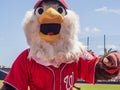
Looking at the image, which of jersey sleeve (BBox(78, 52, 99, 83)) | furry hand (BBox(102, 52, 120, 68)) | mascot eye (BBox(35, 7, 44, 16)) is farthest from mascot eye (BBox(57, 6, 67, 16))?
furry hand (BBox(102, 52, 120, 68))

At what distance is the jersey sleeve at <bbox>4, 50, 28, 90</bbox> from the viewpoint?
396 cm

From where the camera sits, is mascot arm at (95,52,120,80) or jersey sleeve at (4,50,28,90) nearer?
mascot arm at (95,52,120,80)

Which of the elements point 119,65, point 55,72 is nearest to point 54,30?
point 55,72

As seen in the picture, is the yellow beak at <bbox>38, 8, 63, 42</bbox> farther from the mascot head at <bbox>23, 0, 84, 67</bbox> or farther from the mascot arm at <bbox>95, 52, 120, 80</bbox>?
the mascot arm at <bbox>95, 52, 120, 80</bbox>

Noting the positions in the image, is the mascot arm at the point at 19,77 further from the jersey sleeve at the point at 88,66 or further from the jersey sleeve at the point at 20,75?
the jersey sleeve at the point at 88,66

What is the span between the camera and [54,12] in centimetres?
379

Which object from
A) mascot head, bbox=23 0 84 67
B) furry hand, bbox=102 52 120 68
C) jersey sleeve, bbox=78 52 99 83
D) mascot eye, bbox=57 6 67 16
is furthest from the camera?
jersey sleeve, bbox=78 52 99 83

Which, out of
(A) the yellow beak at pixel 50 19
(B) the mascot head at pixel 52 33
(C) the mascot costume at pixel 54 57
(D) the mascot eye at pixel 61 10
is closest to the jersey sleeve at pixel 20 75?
(C) the mascot costume at pixel 54 57

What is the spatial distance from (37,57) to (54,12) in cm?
45

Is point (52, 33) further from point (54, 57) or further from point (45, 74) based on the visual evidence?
point (45, 74)

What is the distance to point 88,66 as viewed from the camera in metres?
4.04

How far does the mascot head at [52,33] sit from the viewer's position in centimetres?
380

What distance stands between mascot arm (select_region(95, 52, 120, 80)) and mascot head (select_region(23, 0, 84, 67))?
0.25m

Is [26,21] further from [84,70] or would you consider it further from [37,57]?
[84,70]
